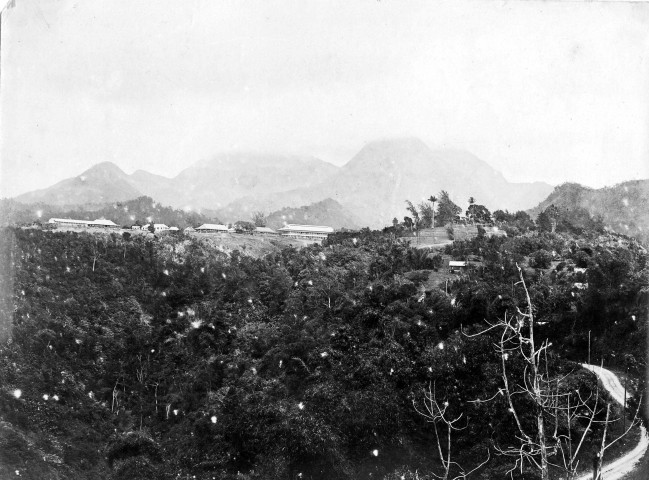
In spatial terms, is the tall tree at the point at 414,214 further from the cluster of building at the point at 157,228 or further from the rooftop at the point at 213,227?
the cluster of building at the point at 157,228

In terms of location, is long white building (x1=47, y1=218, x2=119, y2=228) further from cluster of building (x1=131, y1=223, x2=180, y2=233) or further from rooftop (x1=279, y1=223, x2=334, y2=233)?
rooftop (x1=279, y1=223, x2=334, y2=233)

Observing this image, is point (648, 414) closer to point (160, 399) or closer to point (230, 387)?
point (230, 387)

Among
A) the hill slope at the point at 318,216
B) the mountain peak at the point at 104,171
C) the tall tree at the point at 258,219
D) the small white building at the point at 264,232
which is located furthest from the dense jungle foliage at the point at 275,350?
the tall tree at the point at 258,219

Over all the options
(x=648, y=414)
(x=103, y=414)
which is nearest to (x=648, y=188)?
(x=648, y=414)

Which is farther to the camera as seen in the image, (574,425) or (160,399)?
(160,399)

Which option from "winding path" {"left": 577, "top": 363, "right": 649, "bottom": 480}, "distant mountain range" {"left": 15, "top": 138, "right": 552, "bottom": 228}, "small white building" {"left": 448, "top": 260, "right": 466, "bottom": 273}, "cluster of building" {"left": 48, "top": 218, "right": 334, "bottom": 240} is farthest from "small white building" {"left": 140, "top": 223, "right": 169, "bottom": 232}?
"winding path" {"left": 577, "top": 363, "right": 649, "bottom": 480}

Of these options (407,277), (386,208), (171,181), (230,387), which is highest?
(171,181)


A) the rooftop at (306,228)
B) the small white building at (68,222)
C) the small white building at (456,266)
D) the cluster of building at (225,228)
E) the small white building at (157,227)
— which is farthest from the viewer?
the rooftop at (306,228)
